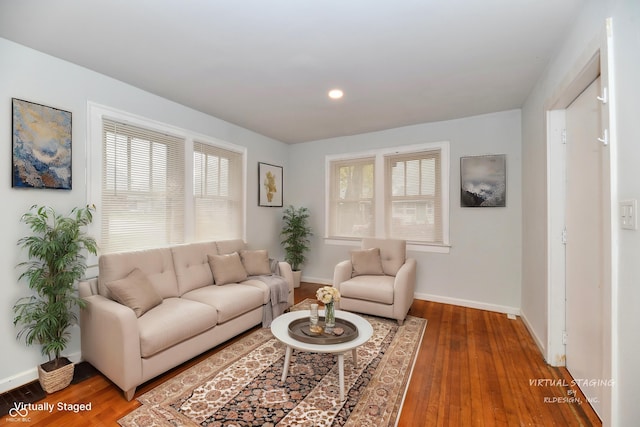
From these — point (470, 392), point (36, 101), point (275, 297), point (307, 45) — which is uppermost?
point (307, 45)

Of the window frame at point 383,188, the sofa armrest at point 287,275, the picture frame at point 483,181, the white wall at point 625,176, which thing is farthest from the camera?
the window frame at point 383,188

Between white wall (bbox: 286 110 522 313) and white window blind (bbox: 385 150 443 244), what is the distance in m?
0.21

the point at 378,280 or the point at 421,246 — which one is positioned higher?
the point at 421,246

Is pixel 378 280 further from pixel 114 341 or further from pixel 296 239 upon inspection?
pixel 114 341

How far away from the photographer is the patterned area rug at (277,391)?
5.79 feet

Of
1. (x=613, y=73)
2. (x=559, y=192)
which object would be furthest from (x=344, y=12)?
(x=559, y=192)

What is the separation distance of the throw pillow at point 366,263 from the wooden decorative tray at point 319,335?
146 centimetres

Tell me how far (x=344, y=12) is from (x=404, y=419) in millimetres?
2644

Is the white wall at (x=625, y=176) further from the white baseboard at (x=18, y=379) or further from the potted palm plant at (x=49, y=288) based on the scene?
the white baseboard at (x=18, y=379)

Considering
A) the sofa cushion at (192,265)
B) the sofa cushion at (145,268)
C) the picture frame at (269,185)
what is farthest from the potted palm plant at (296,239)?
the sofa cushion at (145,268)

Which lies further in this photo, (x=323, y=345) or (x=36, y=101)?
(x=36, y=101)

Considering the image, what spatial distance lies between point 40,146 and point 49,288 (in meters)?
1.14

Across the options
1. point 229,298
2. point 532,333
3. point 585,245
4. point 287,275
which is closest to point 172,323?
point 229,298

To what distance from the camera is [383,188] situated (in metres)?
4.46
